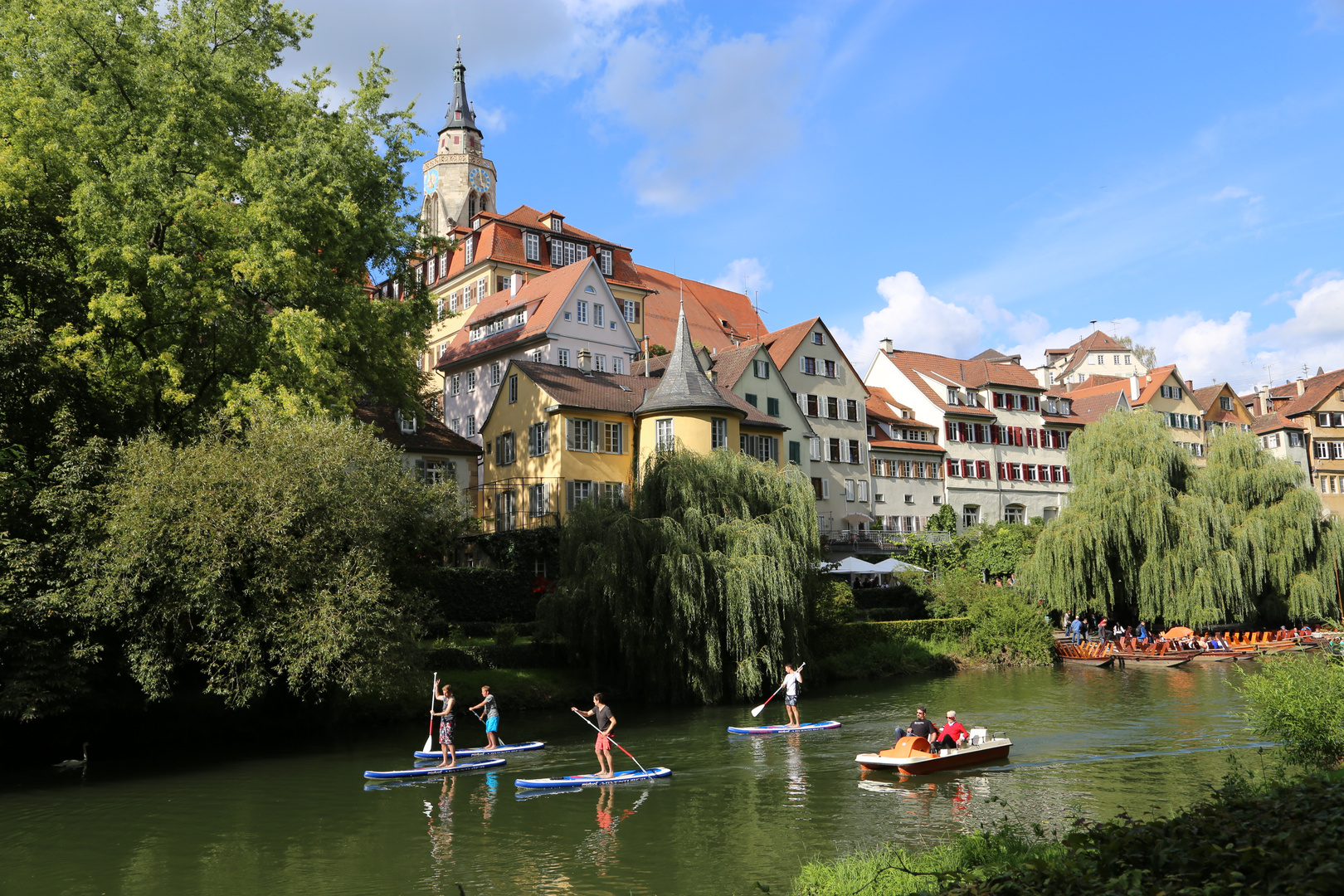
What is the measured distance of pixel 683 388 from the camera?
44.9 m

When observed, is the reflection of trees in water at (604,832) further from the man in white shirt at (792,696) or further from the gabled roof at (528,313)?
the gabled roof at (528,313)

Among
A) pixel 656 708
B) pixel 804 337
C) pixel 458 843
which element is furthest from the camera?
pixel 804 337

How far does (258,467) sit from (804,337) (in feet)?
136

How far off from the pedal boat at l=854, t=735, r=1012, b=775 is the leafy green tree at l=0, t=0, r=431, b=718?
15.7 m

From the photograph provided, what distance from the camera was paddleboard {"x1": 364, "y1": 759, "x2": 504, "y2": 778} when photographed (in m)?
21.6

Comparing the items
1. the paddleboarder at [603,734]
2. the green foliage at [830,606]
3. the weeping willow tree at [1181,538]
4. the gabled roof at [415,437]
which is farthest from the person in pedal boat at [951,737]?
the gabled roof at [415,437]

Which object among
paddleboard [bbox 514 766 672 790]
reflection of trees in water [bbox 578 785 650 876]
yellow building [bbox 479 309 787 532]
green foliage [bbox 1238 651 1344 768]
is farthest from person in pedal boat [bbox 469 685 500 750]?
yellow building [bbox 479 309 787 532]

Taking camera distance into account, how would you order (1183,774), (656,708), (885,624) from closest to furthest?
(1183,774), (656,708), (885,624)

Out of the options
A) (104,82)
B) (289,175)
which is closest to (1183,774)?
(289,175)

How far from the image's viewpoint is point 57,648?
22.2 metres

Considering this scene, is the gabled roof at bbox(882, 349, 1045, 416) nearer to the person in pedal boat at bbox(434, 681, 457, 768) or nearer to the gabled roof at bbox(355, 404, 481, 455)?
the gabled roof at bbox(355, 404, 481, 455)

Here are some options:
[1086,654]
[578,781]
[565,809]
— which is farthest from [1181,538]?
[565,809]

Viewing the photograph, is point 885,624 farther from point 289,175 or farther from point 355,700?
point 289,175

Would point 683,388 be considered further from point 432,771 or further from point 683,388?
point 432,771
